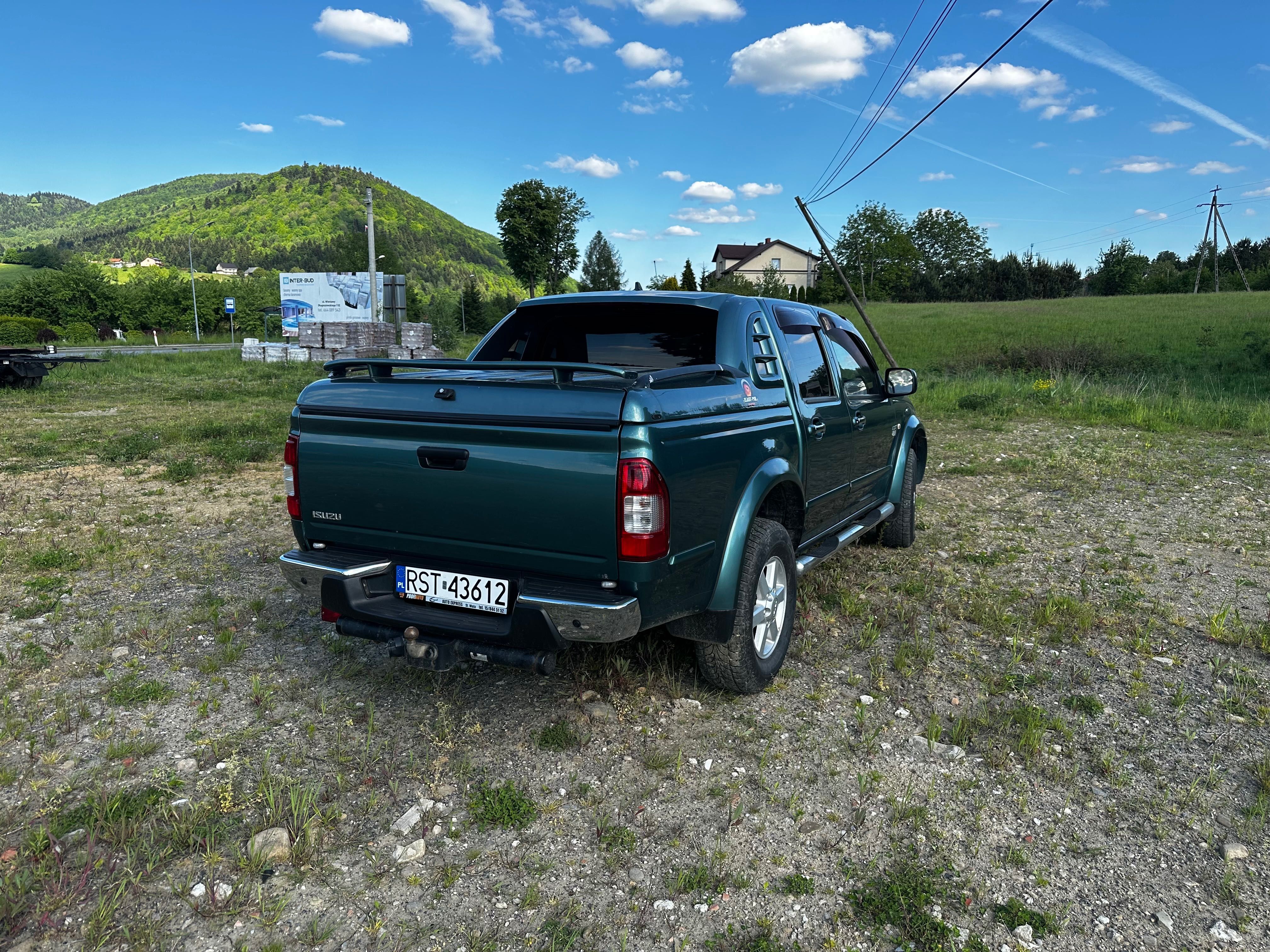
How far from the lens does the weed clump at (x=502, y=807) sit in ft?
8.93

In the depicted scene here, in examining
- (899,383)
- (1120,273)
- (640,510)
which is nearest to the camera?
(640,510)

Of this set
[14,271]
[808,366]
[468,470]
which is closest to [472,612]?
[468,470]

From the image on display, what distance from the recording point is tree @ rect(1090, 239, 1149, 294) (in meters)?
76.6

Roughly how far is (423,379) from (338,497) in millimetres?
626

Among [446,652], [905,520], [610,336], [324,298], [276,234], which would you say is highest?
[276,234]

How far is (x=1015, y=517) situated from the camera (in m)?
7.24

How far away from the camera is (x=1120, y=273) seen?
77.9 meters

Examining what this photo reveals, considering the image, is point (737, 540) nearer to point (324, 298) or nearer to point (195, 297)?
point (324, 298)

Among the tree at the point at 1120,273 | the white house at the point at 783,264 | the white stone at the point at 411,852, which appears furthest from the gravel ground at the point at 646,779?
the white house at the point at 783,264

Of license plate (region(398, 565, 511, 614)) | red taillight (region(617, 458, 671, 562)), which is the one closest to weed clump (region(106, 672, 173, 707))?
license plate (region(398, 565, 511, 614))

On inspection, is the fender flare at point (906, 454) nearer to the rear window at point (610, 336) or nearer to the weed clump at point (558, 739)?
the rear window at point (610, 336)

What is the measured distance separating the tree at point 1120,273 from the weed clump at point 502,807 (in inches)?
3462

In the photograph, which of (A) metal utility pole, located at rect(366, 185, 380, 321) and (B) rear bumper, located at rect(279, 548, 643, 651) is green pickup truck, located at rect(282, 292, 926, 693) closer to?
(B) rear bumper, located at rect(279, 548, 643, 651)

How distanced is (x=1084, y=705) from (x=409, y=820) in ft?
9.96
